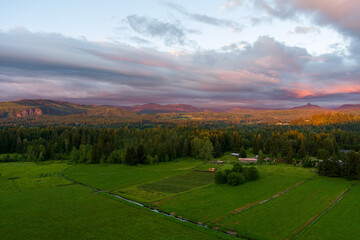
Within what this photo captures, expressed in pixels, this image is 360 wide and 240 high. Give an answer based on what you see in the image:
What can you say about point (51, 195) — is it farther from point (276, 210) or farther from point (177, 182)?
point (276, 210)

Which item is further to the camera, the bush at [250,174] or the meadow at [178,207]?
the bush at [250,174]

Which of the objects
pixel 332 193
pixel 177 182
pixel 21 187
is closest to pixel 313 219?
pixel 332 193

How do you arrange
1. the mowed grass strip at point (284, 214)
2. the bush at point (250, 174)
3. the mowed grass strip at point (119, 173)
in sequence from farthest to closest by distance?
the mowed grass strip at point (119, 173), the bush at point (250, 174), the mowed grass strip at point (284, 214)

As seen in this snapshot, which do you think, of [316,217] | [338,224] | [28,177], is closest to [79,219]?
[316,217]

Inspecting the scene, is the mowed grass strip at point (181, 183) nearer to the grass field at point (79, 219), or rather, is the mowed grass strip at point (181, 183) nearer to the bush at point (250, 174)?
the bush at point (250, 174)

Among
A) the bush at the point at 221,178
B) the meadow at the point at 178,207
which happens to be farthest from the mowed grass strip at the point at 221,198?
the bush at the point at 221,178

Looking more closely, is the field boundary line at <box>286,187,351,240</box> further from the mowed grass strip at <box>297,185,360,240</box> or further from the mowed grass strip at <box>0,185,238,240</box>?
the mowed grass strip at <box>0,185,238,240</box>
